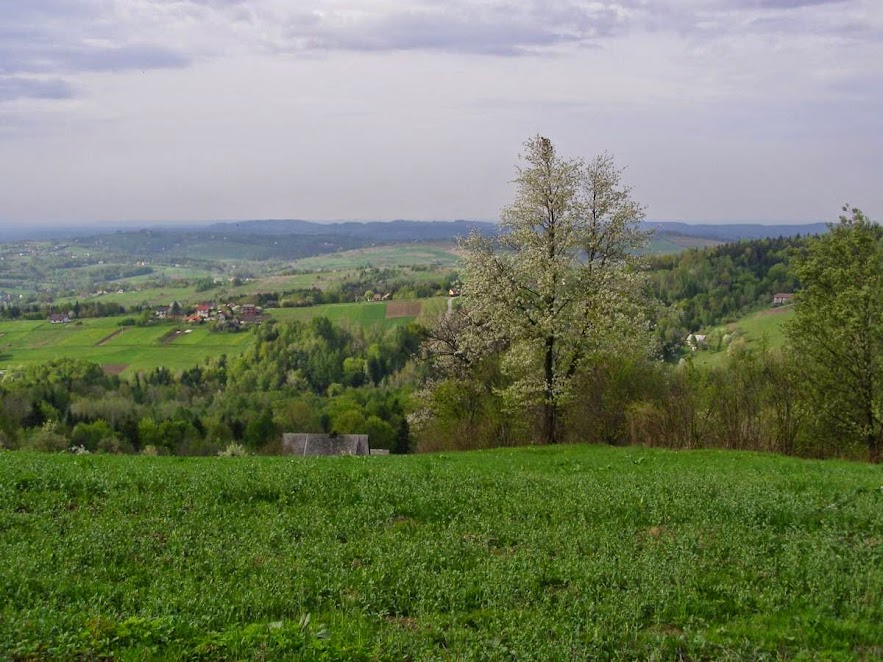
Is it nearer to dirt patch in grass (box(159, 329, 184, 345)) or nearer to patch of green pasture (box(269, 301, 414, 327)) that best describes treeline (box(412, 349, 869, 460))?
patch of green pasture (box(269, 301, 414, 327))

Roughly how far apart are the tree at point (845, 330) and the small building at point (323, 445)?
40.2m

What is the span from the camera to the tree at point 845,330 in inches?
1128

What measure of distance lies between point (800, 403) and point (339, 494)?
2328 cm

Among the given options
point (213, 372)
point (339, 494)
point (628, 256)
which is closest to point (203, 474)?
point (339, 494)

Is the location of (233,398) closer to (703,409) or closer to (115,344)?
(115,344)

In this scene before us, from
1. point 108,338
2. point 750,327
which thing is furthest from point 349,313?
point 750,327

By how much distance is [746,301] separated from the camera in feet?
387

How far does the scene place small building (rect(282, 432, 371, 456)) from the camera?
6166cm

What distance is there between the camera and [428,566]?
10.6m

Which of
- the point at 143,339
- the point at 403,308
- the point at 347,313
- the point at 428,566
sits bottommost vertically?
the point at 143,339

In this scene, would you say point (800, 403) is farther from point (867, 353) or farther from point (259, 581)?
point (259, 581)

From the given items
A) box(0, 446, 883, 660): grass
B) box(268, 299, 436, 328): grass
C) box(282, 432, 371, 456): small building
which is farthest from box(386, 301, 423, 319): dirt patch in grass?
box(0, 446, 883, 660): grass

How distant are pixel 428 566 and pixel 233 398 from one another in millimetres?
100200

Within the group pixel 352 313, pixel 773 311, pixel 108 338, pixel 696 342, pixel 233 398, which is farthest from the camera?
pixel 352 313
